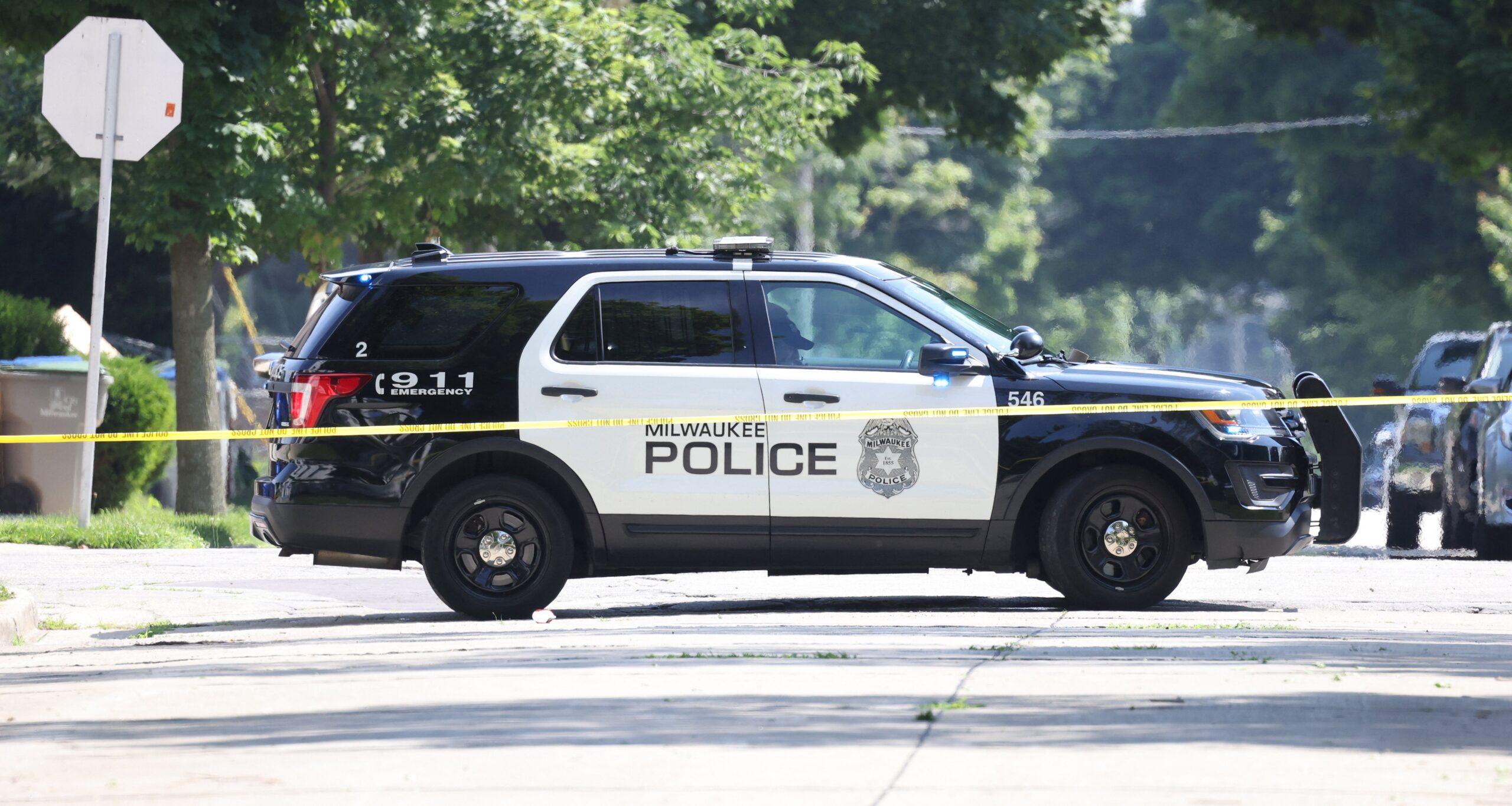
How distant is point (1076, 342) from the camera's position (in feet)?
240

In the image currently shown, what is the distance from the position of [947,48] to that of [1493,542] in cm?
1197

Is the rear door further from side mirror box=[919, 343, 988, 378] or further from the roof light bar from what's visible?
side mirror box=[919, 343, 988, 378]

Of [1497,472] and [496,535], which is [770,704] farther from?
[1497,472]

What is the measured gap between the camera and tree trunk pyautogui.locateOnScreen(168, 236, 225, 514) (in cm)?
1683

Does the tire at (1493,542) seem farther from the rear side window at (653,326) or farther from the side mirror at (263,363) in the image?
the side mirror at (263,363)

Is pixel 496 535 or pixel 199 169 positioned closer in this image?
pixel 496 535

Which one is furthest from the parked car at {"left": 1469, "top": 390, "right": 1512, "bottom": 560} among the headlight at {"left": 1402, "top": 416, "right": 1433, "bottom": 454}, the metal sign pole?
the metal sign pole

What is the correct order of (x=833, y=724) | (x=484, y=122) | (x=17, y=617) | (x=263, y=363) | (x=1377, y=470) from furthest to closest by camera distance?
(x=1377, y=470)
(x=484, y=122)
(x=263, y=363)
(x=17, y=617)
(x=833, y=724)

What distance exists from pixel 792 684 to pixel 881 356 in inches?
117

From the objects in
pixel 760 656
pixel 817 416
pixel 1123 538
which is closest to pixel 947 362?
pixel 817 416

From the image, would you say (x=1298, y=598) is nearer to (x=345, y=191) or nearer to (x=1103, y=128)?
(x=345, y=191)

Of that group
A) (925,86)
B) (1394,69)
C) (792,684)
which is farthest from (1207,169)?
(792,684)

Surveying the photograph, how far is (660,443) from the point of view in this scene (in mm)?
9781

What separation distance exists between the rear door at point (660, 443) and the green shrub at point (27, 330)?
9.66 meters
